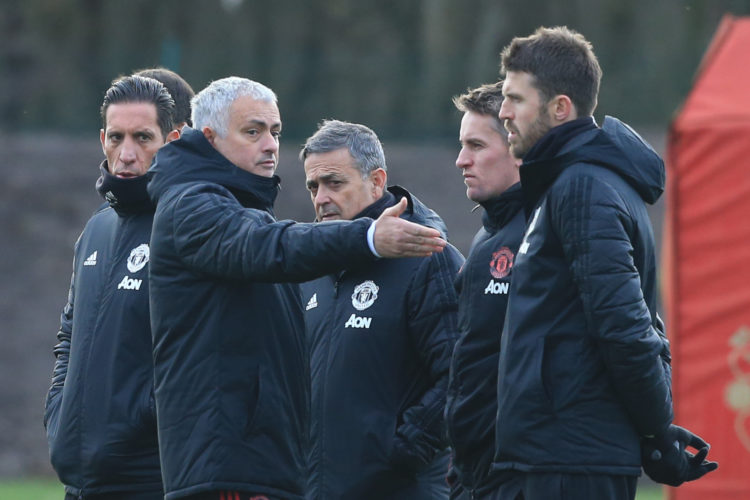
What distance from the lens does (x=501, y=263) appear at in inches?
189

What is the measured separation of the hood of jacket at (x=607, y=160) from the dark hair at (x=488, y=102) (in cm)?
90

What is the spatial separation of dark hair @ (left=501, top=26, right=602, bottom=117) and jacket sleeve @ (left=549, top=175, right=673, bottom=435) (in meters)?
0.42

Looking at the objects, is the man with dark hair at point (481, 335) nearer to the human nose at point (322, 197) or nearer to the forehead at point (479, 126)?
the forehead at point (479, 126)

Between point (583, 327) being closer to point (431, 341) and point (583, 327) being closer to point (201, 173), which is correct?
point (431, 341)

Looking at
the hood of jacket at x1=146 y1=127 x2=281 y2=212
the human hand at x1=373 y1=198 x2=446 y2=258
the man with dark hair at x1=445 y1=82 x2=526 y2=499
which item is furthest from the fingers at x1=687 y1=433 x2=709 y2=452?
the hood of jacket at x1=146 y1=127 x2=281 y2=212

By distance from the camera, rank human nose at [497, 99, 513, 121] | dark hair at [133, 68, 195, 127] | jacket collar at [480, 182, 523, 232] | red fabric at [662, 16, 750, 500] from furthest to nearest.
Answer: red fabric at [662, 16, 750, 500], dark hair at [133, 68, 195, 127], jacket collar at [480, 182, 523, 232], human nose at [497, 99, 513, 121]

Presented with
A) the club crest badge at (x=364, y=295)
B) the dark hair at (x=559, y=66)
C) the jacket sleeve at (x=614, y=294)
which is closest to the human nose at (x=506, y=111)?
the dark hair at (x=559, y=66)

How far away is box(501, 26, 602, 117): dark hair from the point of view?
14.4 ft

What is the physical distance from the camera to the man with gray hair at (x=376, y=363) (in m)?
5.13

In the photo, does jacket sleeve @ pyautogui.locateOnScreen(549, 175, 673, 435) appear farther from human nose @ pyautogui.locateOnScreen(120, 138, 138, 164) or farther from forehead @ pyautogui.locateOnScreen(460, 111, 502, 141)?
human nose @ pyautogui.locateOnScreen(120, 138, 138, 164)

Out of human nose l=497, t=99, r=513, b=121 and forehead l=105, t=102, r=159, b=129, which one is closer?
human nose l=497, t=99, r=513, b=121

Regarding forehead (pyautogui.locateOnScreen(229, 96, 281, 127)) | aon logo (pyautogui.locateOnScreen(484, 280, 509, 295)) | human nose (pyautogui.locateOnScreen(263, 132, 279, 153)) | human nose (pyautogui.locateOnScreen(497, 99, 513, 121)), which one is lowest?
aon logo (pyautogui.locateOnScreen(484, 280, 509, 295))

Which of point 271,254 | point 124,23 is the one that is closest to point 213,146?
point 271,254

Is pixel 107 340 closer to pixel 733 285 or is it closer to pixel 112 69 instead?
pixel 733 285
